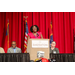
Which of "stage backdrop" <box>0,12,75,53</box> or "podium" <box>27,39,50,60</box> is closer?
"podium" <box>27,39,50,60</box>

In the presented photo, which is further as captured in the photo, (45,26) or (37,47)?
(45,26)

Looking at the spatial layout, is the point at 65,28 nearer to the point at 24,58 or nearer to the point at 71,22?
the point at 71,22

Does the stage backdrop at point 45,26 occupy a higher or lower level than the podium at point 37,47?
higher

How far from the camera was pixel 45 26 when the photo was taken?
16.0 ft

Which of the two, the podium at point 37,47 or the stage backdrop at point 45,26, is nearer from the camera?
the podium at point 37,47

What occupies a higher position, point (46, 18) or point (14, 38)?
point (46, 18)

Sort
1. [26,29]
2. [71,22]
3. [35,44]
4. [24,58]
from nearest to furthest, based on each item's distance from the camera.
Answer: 1. [24,58]
2. [35,44]
3. [26,29]
4. [71,22]

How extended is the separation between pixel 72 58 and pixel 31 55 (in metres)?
0.41

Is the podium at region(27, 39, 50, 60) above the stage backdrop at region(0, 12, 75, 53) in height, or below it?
below

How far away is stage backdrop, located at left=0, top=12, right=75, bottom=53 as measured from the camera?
4824 mm

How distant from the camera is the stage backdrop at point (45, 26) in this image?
4824 millimetres

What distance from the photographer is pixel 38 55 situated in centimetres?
132

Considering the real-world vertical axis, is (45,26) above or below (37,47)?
above

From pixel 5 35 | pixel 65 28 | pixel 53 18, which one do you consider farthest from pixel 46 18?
pixel 5 35
